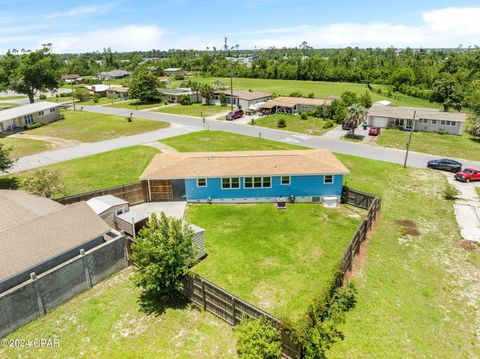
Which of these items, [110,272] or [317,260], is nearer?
[110,272]

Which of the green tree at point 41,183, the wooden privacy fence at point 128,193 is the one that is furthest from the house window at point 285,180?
the green tree at point 41,183

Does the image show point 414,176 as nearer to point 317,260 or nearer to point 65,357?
point 317,260

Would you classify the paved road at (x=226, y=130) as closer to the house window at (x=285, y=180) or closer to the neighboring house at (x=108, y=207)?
the house window at (x=285, y=180)

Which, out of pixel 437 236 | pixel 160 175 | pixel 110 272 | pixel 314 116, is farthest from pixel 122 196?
pixel 314 116

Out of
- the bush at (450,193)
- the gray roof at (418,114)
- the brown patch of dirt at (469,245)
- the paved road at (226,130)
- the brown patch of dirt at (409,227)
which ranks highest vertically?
the gray roof at (418,114)

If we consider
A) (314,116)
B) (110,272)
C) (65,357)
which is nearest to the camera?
(65,357)

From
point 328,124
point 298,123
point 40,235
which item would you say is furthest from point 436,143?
point 40,235

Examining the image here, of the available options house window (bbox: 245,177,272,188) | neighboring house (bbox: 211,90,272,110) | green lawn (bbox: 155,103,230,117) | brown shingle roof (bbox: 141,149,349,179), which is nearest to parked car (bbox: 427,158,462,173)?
brown shingle roof (bbox: 141,149,349,179)

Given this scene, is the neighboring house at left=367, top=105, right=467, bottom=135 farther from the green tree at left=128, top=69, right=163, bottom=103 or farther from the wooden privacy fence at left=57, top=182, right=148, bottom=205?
the green tree at left=128, top=69, right=163, bottom=103
